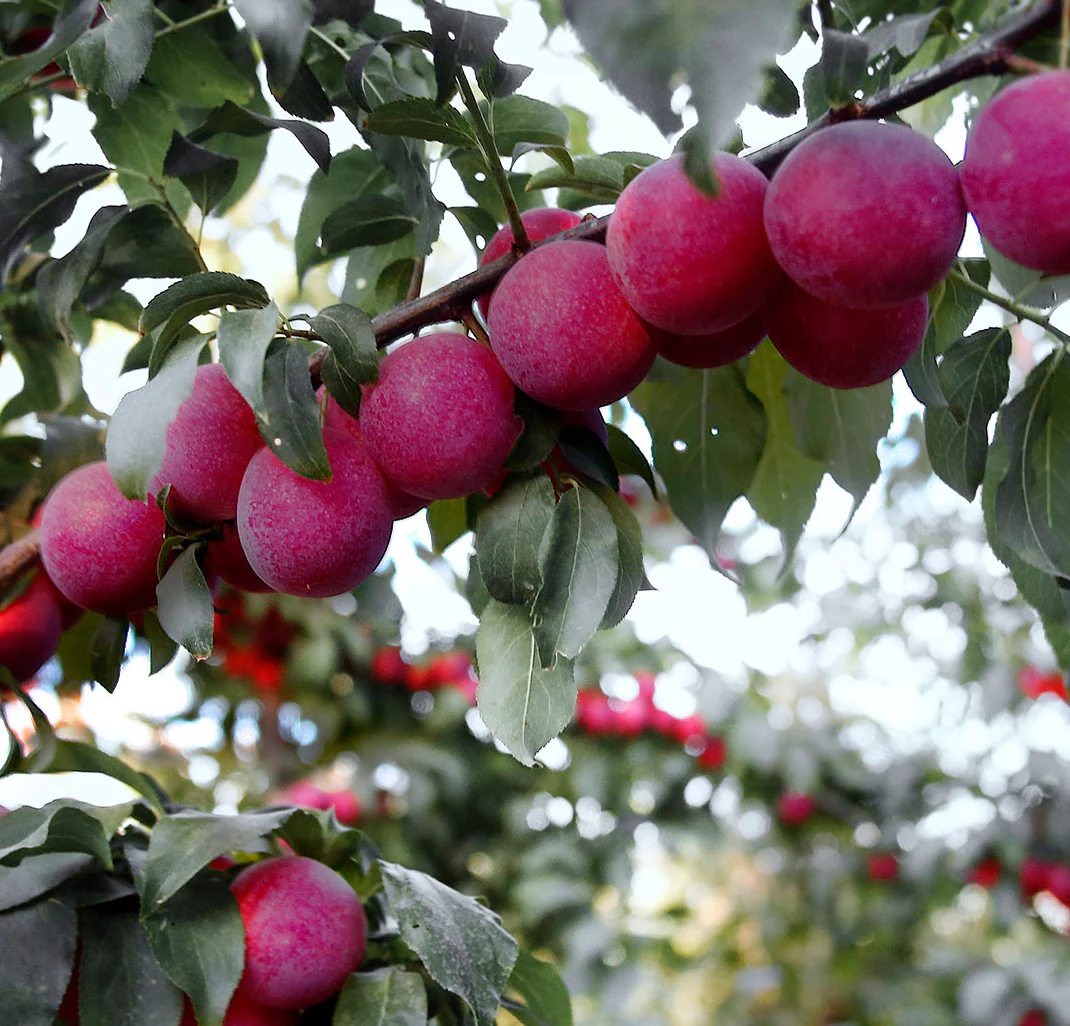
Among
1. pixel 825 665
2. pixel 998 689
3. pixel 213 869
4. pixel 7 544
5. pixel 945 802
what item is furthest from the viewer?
pixel 825 665

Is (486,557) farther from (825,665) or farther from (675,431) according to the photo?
(825,665)

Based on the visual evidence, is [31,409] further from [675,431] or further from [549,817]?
[549,817]

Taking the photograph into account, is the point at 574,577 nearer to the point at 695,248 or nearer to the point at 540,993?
the point at 695,248

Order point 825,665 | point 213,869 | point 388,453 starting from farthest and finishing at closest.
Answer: point 825,665 < point 213,869 < point 388,453

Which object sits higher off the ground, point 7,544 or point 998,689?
point 7,544

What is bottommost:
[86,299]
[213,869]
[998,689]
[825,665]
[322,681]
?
[825,665]

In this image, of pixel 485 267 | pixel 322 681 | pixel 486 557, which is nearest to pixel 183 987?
pixel 486 557

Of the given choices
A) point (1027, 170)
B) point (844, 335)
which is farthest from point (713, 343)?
point (1027, 170)

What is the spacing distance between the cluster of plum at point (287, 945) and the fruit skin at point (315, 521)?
200mm

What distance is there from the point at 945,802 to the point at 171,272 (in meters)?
2.41

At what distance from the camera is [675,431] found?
2.22ft

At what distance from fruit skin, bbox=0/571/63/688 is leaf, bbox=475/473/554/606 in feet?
1.33

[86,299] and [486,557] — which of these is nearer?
[486,557]

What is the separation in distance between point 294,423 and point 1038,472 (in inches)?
14.4
